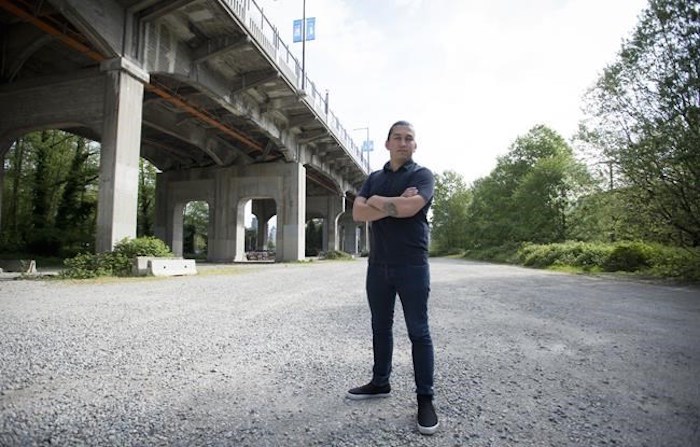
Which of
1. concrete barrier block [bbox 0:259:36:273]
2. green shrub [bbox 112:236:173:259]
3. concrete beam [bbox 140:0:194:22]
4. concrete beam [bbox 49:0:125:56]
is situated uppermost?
concrete beam [bbox 140:0:194:22]

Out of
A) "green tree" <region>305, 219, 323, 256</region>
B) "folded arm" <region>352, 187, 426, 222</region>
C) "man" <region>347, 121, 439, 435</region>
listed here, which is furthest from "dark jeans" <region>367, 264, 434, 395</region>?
"green tree" <region>305, 219, 323, 256</region>

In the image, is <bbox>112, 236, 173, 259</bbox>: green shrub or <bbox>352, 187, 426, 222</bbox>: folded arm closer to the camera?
<bbox>352, 187, 426, 222</bbox>: folded arm

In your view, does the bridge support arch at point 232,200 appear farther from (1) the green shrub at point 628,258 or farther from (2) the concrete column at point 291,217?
(1) the green shrub at point 628,258

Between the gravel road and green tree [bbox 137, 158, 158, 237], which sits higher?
green tree [bbox 137, 158, 158, 237]

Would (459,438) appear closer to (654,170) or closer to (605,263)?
(654,170)

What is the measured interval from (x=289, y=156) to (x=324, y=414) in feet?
81.1

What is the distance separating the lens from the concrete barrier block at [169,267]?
11.5 m

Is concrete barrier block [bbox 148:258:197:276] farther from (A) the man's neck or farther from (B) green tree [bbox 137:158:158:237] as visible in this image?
(B) green tree [bbox 137:158:158:237]

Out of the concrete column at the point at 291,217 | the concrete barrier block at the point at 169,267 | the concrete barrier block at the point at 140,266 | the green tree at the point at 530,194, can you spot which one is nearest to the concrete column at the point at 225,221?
the concrete column at the point at 291,217

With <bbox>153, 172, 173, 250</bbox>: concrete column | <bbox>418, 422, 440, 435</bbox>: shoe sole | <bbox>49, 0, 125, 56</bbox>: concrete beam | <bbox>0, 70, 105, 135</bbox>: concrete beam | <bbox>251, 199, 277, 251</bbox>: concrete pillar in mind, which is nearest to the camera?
<bbox>418, 422, 440, 435</bbox>: shoe sole

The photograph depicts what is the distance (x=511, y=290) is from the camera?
376 inches

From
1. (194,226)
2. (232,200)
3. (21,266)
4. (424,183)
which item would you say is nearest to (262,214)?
(194,226)

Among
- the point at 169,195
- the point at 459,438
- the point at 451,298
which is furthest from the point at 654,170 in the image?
the point at 169,195

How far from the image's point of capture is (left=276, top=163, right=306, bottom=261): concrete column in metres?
26.5
